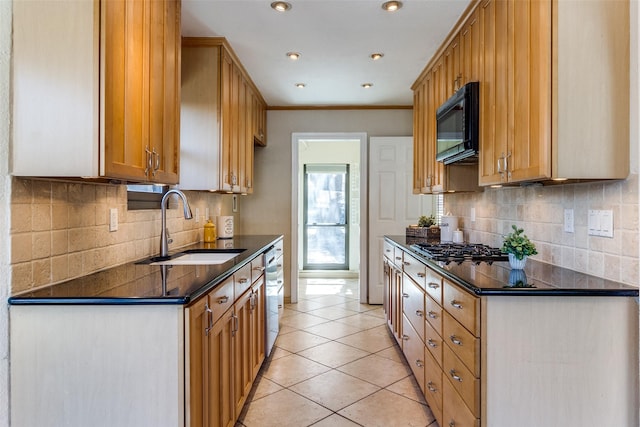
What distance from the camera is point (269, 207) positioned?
16.8 ft

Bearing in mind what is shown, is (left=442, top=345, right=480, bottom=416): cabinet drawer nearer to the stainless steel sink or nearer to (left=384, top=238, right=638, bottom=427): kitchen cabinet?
(left=384, top=238, right=638, bottom=427): kitchen cabinet

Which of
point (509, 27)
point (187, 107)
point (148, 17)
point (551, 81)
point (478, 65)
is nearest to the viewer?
point (551, 81)

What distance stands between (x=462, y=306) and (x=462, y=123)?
1.22 meters

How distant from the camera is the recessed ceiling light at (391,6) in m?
2.46

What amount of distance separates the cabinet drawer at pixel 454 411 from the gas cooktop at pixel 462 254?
2.14 feet

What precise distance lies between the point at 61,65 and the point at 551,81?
1.84 metres

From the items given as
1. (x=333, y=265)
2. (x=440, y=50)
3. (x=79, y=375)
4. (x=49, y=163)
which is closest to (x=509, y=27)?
(x=440, y=50)

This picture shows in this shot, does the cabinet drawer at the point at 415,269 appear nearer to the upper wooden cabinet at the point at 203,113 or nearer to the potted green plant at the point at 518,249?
the potted green plant at the point at 518,249

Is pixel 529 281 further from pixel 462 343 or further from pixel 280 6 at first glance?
pixel 280 6

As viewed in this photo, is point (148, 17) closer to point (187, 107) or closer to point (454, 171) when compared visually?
point (187, 107)

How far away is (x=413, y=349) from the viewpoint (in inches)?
109

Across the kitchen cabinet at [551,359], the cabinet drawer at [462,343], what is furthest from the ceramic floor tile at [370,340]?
the kitchen cabinet at [551,359]

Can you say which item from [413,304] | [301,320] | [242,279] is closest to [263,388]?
[242,279]

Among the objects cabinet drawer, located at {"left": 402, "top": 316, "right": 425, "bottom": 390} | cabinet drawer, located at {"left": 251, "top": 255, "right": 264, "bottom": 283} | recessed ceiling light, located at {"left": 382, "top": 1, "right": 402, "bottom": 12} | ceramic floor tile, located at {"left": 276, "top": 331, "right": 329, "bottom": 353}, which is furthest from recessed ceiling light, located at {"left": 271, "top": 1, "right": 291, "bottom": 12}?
ceramic floor tile, located at {"left": 276, "top": 331, "right": 329, "bottom": 353}
